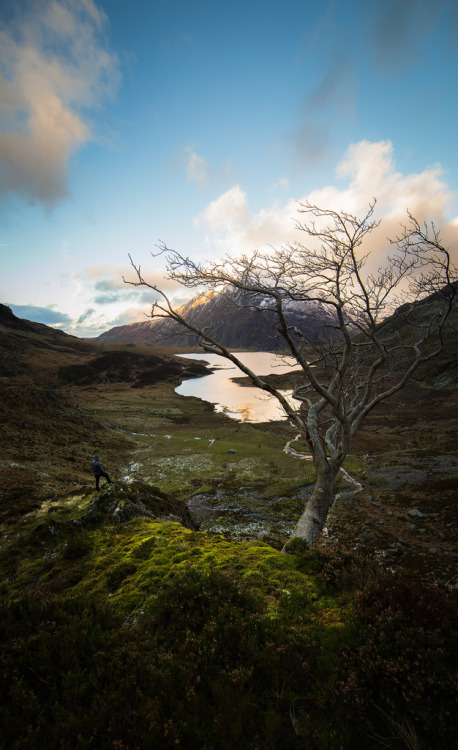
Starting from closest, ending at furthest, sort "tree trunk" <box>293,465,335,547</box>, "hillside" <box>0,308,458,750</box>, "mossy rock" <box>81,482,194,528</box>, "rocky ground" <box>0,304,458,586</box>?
"hillside" <box>0,308,458,750</box>
"tree trunk" <box>293,465,335,547</box>
"mossy rock" <box>81,482,194,528</box>
"rocky ground" <box>0,304,458,586</box>

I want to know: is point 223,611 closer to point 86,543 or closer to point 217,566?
point 217,566

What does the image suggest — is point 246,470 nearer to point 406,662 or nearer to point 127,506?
point 127,506

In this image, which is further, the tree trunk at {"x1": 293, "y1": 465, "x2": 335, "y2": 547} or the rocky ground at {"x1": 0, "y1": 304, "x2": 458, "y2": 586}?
the rocky ground at {"x1": 0, "y1": 304, "x2": 458, "y2": 586}

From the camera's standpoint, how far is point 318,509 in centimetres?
973

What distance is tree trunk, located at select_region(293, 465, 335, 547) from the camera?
940 cm

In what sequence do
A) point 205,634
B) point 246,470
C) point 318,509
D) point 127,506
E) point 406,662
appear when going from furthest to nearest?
point 246,470, point 127,506, point 318,509, point 205,634, point 406,662

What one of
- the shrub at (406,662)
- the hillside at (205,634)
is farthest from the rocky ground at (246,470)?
the shrub at (406,662)

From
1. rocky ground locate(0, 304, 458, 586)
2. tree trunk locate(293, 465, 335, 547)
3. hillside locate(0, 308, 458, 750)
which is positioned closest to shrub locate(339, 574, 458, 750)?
hillside locate(0, 308, 458, 750)

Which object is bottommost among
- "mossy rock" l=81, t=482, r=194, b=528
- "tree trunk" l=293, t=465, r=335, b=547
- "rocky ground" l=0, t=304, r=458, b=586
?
"rocky ground" l=0, t=304, r=458, b=586

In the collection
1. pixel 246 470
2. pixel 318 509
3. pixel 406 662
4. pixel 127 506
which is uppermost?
pixel 406 662

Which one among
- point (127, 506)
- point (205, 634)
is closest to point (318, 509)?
point (205, 634)

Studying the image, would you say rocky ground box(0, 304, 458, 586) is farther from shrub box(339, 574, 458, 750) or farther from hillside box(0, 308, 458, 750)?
shrub box(339, 574, 458, 750)

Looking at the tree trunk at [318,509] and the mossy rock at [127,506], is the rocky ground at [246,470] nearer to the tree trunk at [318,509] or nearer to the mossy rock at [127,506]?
the mossy rock at [127,506]

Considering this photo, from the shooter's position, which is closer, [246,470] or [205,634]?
[205,634]
